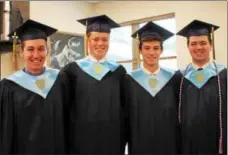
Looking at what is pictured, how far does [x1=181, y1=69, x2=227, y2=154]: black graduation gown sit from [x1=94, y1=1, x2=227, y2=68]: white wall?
220 cm

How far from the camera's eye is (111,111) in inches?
94.8

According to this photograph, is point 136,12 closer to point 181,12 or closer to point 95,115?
point 181,12

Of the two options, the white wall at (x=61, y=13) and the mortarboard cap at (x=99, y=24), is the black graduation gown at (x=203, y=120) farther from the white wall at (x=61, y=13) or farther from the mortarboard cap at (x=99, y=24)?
the white wall at (x=61, y=13)

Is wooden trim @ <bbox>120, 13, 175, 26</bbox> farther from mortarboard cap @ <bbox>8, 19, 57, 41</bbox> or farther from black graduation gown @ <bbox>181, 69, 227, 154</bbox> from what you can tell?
mortarboard cap @ <bbox>8, 19, 57, 41</bbox>

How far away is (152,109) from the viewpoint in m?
2.39

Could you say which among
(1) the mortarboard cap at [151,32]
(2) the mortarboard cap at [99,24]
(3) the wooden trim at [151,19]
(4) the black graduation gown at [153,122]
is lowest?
(4) the black graduation gown at [153,122]

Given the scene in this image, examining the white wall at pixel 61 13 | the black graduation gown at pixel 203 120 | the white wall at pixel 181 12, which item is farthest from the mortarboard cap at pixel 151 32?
the white wall at pixel 61 13

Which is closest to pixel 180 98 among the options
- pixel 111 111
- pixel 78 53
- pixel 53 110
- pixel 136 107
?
pixel 136 107

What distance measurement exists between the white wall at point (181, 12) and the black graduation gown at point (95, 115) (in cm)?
250

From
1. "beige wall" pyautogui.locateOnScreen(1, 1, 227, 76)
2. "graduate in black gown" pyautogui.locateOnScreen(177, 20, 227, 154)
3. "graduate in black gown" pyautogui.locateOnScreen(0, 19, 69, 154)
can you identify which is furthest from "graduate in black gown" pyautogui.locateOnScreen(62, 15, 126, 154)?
"beige wall" pyautogui.locateOnScreen(1, 1, 227, 76)

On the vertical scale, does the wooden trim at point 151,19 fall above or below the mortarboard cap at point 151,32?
above

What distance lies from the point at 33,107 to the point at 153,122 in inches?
32.3

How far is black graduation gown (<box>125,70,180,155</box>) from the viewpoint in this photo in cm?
239

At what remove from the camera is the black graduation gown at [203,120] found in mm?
2359
